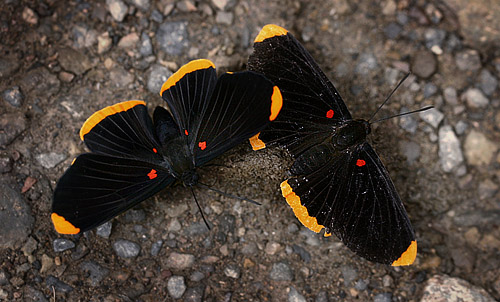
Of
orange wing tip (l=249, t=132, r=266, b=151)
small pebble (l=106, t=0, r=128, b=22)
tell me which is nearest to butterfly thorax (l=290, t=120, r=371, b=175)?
orange wing tip (l=249, t=132, r=266, b=151)

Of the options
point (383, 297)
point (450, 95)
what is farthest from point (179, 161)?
point (450, 95)

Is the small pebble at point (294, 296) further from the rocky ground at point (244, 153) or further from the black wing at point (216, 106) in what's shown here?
the black wing at point (216, 106)

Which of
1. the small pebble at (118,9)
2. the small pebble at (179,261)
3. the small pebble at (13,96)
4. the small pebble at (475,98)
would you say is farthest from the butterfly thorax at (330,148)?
the small pebble at (13,96)

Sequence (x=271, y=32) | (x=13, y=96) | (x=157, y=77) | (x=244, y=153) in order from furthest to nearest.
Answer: (x=157, y=77) < (x=13, y=96) < (x=244, y=153) < (x=271, y=32)

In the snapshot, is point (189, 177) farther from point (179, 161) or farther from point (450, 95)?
point (450, 95)

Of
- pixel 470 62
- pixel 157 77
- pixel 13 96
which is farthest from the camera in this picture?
pixel 470 62

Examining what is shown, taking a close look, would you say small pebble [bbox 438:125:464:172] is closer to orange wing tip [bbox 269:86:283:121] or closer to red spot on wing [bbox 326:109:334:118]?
red spot on wing [bbox 326:109:334:118]

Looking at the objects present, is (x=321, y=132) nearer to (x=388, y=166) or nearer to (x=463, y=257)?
(x=388, y=166)
